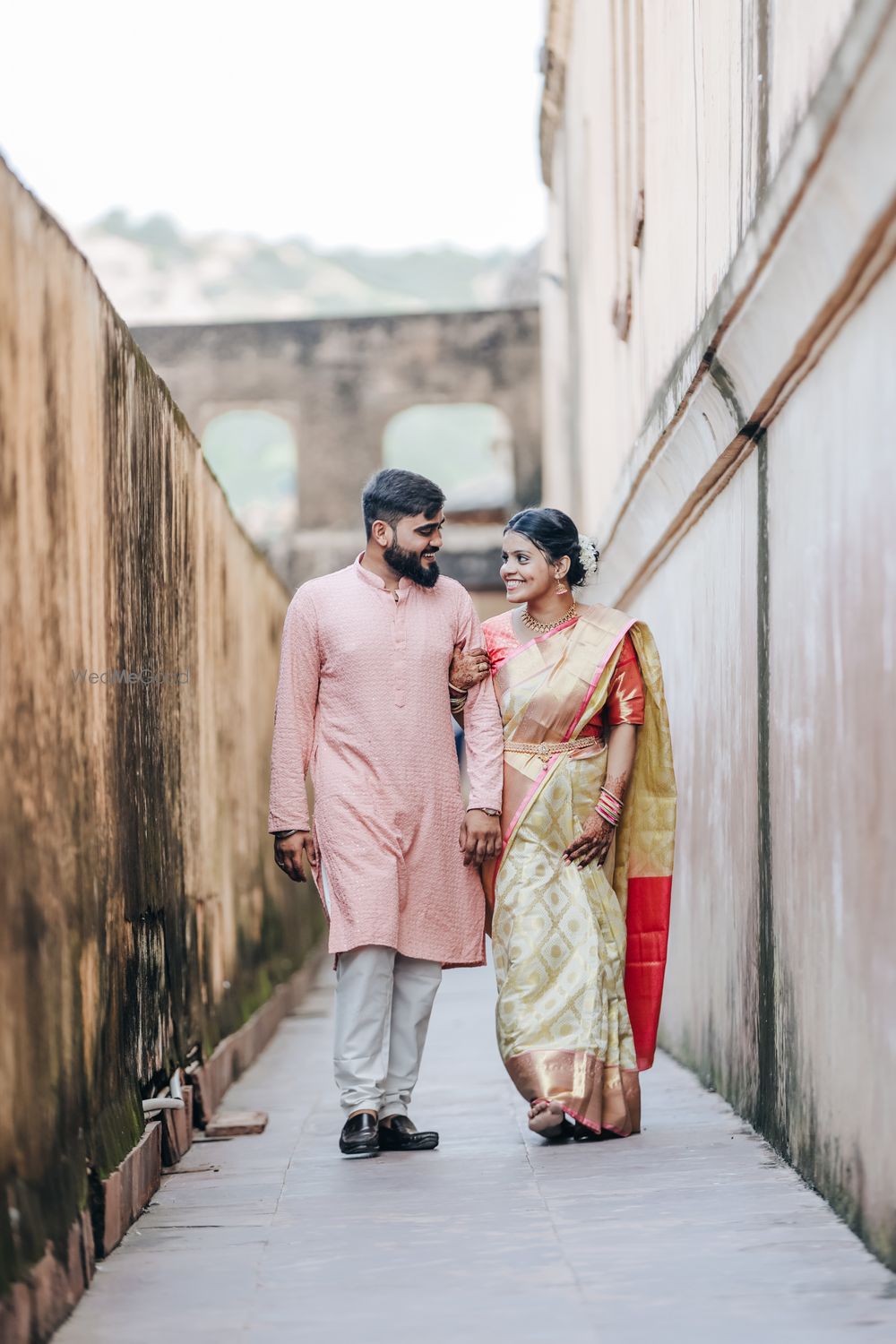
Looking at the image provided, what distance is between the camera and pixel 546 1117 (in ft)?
15.7

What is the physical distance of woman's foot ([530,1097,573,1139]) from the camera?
15.7ft

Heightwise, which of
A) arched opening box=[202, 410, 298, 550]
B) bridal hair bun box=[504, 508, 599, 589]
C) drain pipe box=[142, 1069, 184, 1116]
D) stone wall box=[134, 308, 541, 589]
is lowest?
drain pipe box=[142, 1069, 184, 1116]

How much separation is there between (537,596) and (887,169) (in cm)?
237

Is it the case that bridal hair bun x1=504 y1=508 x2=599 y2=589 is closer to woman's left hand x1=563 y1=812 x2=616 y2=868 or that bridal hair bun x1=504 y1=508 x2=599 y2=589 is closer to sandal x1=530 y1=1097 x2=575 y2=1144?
woman's left hand x1=563 y1=812 x2=616 y2=868

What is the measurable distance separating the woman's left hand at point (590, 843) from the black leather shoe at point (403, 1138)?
830 millimetres

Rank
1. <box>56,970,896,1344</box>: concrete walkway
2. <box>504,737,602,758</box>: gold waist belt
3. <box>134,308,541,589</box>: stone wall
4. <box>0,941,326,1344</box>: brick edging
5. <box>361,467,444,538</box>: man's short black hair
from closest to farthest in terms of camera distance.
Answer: <box>0,941,326,1344</box>: brick edging < <box>56,970,896,1344</box>: concrete walkway < <box>361,467,444,538</box>: man's short black hair < <box>504,737,602,758</box>: gold waist belt < <box>134,308,541,589</box>: stone wall

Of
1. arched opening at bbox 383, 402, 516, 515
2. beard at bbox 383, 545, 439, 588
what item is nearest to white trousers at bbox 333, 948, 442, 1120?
beard at bbox 383, 545, 439, 588

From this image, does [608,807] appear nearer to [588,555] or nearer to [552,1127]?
[588,555]

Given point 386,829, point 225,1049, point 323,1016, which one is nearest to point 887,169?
point 386,829

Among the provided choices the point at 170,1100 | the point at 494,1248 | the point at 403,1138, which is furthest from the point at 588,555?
the point at 494,1248

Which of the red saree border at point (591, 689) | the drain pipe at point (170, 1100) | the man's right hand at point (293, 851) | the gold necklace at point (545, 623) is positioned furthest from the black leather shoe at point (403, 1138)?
the gold necklace at point (545, 623)

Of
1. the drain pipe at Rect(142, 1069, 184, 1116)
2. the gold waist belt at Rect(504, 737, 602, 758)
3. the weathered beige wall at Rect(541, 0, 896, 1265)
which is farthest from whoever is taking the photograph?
the gold waist belt at Rect(504, 737, 602, 758)

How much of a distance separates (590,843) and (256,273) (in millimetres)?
78120

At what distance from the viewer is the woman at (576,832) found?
4.96 m
